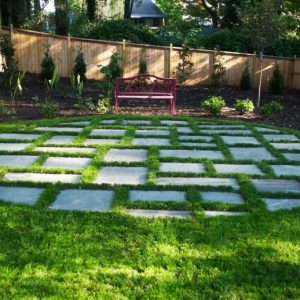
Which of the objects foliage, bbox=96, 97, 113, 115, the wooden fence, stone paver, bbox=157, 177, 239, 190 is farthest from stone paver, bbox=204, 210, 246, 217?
the wooden fence

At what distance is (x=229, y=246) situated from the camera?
3.07 metres

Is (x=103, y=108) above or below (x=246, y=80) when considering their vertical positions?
below

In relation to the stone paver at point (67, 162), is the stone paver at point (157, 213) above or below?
below

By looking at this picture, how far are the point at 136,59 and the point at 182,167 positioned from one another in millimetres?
10278

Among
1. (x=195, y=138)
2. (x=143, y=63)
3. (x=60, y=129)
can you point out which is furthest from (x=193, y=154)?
(x=143, y=63)

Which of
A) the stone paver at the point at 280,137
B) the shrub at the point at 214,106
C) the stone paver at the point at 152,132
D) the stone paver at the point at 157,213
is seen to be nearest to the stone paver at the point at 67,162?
the stone paver at the point at 157,213

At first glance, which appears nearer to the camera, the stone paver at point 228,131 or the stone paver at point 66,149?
the stone paver at point 66,149

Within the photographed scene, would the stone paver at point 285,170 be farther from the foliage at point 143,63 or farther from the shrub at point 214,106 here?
the foliage at point 143,63

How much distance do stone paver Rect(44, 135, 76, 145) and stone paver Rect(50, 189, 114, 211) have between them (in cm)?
205

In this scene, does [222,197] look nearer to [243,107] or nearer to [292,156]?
[292,156]

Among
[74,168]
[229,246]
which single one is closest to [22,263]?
[229,246]

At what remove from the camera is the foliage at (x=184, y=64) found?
13891 mm

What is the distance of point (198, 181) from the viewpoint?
446 cm

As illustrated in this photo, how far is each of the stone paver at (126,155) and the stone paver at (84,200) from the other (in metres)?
1.14
